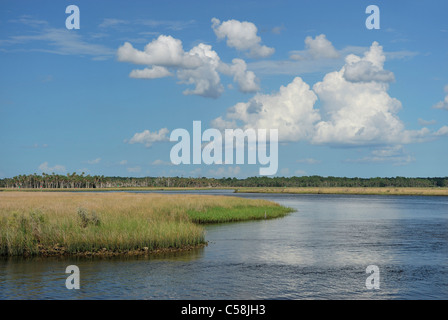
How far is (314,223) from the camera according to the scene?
5762 cm

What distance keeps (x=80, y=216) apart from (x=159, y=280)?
13.9 meters

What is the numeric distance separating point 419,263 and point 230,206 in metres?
37.0

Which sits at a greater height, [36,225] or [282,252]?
[36,225]

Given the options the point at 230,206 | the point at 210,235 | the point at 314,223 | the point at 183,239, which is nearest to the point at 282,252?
the point at 183,239
